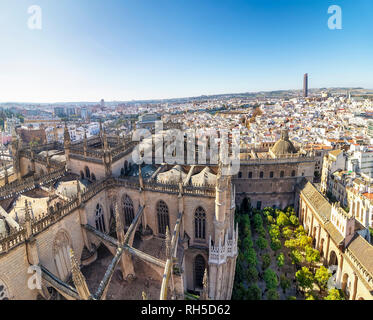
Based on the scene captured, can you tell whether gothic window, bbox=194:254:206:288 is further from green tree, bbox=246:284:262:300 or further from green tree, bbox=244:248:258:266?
green tree, bbox=244:248:258:266

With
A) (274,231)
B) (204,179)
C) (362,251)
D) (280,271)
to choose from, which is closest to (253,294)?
(280,271)

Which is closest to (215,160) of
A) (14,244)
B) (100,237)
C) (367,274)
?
(100,237)

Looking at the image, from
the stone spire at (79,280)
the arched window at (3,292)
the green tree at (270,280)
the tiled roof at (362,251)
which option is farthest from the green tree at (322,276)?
the arched window at (3,292)

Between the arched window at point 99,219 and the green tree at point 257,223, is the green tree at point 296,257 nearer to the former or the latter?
the green tree at point 257,223

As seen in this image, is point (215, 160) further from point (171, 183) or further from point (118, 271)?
point (118, 271)

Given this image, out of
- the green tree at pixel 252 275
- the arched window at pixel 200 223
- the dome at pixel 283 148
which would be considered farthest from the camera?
the dome at pixel 283 148

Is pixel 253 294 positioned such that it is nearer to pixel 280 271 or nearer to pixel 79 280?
pixel 280 271

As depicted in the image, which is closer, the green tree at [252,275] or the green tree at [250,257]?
the green tree at [252,275]
